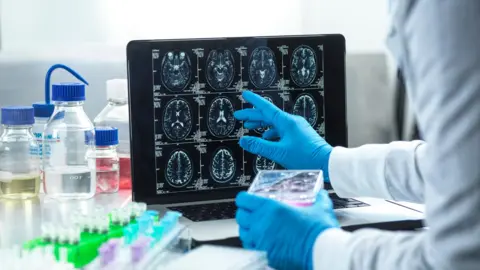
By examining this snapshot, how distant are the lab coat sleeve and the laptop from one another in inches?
2.0

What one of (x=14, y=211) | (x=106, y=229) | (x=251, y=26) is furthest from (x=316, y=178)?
(x=251, y=26)

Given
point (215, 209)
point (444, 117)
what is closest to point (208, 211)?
point (215, 209)

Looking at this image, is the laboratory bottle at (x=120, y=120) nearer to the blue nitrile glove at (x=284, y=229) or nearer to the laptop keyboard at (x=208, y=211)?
the laptop keyboard at (x=208, y=211)

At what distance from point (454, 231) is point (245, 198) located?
1.32 ft

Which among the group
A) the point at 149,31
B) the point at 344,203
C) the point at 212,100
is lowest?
the point at 344,203

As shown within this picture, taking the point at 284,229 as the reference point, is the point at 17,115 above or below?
above

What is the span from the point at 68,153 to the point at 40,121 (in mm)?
109

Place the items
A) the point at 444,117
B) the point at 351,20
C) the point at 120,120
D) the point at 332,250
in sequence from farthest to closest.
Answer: the point at 351,20
the point at 120,120
the point at 332,250
the point at 444,117

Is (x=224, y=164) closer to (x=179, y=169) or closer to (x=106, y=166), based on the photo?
(x=179, y=169)

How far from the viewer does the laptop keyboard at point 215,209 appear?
4.93 feet

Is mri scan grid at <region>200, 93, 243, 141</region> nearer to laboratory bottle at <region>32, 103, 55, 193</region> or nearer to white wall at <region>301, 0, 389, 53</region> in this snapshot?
laboratory bottle at <region>32, 103, 55, 193</region>

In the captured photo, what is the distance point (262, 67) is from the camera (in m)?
1.67

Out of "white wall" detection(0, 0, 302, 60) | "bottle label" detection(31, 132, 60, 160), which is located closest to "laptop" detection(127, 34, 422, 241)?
"bottle label" detection(31, 132, 60, 160)

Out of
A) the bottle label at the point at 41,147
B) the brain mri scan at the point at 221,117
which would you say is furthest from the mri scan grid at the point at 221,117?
the bottle label at the point at 41,147
